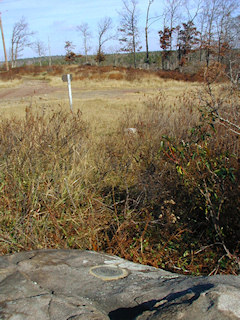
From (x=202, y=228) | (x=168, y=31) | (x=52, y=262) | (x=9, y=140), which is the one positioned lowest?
(x=202, y=228)

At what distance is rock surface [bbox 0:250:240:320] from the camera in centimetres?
127

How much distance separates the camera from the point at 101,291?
1.54m

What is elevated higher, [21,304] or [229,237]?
[21,304]

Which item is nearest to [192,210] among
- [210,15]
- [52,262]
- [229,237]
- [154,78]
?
[229,237]

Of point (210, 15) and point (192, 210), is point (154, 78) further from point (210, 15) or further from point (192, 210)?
point (192, 210)

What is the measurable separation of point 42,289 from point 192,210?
7.97 feet

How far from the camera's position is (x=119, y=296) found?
58.5 inches

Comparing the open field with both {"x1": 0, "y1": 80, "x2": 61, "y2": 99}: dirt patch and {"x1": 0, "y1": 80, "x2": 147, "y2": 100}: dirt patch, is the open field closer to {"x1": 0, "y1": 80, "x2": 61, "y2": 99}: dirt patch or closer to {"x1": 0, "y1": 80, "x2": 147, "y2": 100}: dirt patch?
{"x1": 0, "y1": 80, "x2": 147, "y2": 100}: dirt patch

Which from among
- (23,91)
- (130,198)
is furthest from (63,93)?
(130,198)

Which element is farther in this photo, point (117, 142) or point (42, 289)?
point (117, 142)

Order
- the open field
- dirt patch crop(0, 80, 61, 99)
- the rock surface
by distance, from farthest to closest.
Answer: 1. dirt patch crop(0, 80, 61, 99)
2. the open field
3. the rock surface

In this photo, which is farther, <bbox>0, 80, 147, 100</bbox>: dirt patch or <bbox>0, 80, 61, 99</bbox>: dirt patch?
<bbox>0, 80, 61, 99</bbox>: dirt patch

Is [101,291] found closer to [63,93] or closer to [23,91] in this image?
[63,93]

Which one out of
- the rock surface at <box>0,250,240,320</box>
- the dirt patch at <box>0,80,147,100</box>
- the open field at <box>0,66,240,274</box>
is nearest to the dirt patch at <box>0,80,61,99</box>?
the dirt patch at <box>0,80,147,100</box>
